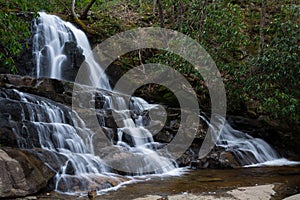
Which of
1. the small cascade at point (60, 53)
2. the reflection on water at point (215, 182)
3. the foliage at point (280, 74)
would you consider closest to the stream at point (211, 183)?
the reflection on water at point (215, 182)

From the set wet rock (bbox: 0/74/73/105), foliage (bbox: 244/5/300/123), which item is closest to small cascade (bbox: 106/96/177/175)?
wet rock (bbox: 0/74/73/105)

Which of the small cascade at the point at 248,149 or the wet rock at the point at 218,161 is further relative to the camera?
the small cascade at the point at 248,149

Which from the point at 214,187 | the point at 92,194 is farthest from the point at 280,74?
the point at 92,194

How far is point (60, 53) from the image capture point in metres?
12.2

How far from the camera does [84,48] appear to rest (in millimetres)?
13070

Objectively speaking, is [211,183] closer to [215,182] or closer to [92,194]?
[215,182]

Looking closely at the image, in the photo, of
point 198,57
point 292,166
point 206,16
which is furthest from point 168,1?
point 292,166

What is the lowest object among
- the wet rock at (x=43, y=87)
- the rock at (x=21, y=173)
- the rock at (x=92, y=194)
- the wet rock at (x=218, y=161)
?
the wet rock at (x=218, y=161)

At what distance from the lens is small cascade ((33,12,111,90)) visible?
464 inches

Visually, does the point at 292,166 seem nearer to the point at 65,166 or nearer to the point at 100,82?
the point at 65,166

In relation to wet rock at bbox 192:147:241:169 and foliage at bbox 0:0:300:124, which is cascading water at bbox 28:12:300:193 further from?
foliage at bbox 0:0:300:124

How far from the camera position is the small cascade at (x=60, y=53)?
38.6ft

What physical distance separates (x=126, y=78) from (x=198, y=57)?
348cm

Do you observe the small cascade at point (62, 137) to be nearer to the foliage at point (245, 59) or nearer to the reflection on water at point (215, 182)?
the reflection on water at point (215, 182)
